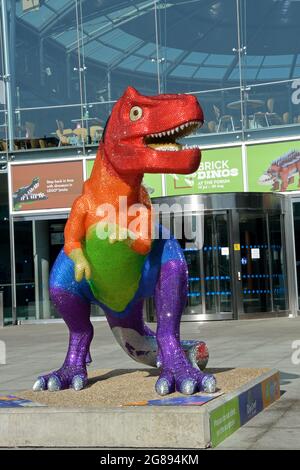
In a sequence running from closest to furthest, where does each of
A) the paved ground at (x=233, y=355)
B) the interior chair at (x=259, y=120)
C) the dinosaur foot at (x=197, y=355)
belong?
the paved ground at (x=233, y=355), the dinosaur foot at (x=197, y=355), the interior chair at (x=259, y=120)

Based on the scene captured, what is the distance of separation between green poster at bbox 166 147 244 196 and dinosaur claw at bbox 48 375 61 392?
11341 millimetres

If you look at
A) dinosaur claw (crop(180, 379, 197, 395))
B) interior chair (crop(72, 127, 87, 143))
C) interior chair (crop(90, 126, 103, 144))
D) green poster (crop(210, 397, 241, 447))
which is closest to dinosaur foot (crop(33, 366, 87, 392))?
dinosaur claw (crop(180, 379, 197, 395))

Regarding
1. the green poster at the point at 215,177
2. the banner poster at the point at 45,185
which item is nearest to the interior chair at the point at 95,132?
the banner poster at the point at 45,185

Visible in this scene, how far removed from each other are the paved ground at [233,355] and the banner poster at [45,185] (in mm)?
2804

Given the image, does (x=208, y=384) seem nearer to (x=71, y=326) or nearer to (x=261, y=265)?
(x=71, y=326)

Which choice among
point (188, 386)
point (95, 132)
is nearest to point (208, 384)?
point (188, 386)

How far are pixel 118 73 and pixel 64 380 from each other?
13025 mm

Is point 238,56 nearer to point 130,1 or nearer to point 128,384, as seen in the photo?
point 130,1

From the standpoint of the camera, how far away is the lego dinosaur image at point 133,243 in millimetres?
5520

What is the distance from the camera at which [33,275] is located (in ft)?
60.5

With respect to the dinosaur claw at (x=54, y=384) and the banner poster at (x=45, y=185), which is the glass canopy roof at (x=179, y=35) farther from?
the dinosaur claw at (x=54, y=384)

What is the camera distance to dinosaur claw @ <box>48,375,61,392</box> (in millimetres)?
5998

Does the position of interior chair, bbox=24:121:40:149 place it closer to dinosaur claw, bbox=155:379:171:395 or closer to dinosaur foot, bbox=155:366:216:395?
dinosaur foot, bbox=155:366:216:395
